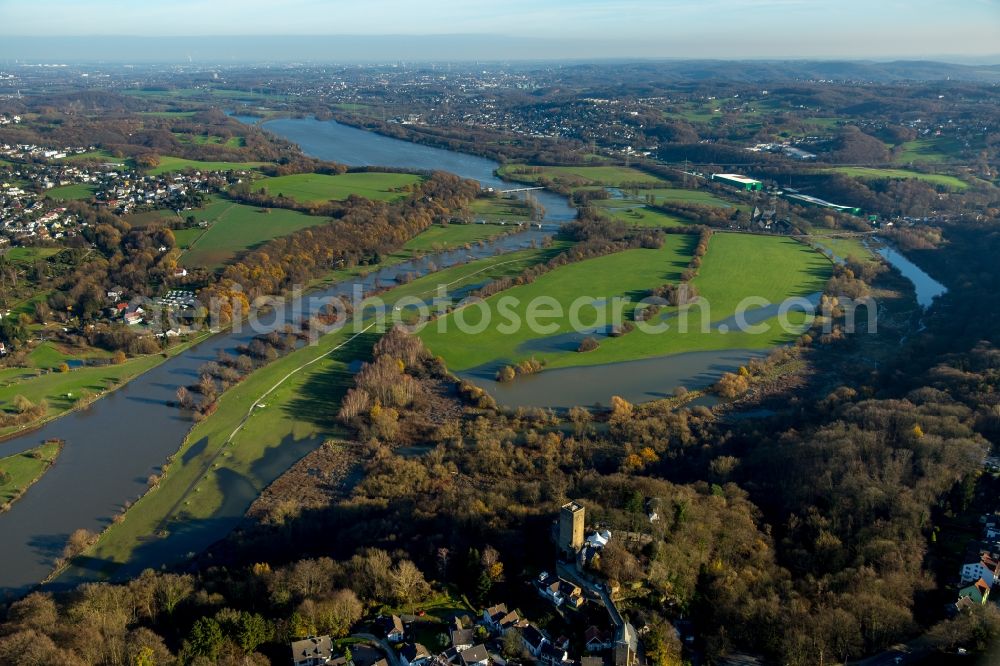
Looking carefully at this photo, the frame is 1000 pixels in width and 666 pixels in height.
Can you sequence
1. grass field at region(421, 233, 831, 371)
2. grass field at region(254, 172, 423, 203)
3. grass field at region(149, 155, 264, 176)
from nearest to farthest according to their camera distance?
grass field at region(421, 233, 831, 371) < grass field at region(254, 172, 423, 203) < grass field at region(149, 155, 264, 176)

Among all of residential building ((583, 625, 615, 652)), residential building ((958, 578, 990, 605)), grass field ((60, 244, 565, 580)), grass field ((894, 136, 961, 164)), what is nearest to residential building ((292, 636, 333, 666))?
residential building ((583, 625, 615, 652))

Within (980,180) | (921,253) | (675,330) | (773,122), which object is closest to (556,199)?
(921,253)

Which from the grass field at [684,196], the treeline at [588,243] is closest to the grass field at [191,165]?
the treeline at [588,243]

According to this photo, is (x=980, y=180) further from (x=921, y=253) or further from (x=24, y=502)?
(x=24, y=502)

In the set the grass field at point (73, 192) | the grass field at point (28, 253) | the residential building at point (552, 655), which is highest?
the grass field at point (73, 192)

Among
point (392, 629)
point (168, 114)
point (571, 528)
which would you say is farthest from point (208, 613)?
point (168, 114)

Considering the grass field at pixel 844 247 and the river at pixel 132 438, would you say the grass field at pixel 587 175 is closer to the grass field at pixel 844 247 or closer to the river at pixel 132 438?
the grass field at pixel 844 247

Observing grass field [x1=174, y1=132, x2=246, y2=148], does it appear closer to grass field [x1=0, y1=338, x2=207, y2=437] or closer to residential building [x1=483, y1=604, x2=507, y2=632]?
grass field [x1=0, y1=338, x2=207, y2=437]
